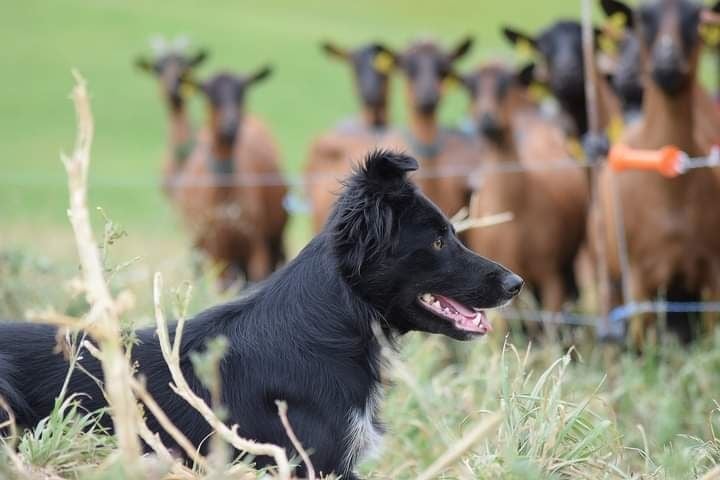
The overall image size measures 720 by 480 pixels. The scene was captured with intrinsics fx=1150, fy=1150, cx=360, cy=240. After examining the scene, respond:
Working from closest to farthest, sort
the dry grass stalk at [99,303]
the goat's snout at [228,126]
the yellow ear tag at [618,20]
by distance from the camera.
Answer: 1. the dry grass stalk at [99,303]
2. the yellow ear tag at [618,20]
3. the goat's snout at [228,126]

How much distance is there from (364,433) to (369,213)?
0.78 metres

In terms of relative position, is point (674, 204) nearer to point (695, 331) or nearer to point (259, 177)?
point (695, 331)

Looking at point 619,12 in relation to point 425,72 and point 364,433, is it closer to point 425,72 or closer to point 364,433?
point 425,72

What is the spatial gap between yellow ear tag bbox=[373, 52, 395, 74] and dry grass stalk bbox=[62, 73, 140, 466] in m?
9.07

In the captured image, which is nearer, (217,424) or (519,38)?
(217,424)

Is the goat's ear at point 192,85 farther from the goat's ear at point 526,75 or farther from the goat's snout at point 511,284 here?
the goat's snout at point 511,284

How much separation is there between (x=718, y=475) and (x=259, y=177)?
905cm

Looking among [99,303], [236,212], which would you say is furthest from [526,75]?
[99,303]

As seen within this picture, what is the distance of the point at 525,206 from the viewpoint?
9305mm

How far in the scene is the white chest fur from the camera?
4020mm

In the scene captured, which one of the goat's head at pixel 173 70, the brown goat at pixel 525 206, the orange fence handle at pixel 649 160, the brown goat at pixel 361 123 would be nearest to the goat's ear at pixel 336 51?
the brown goat at pixel 361 123

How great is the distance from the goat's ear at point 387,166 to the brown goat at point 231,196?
21.7ft

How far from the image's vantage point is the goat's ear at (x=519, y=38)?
10055 millimetres

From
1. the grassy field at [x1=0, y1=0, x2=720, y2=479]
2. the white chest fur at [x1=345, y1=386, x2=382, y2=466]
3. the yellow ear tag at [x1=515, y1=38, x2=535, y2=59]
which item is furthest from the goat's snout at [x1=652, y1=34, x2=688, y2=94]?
the white chest fur at [x1=345, y1=386, x2=382, y2=466]
